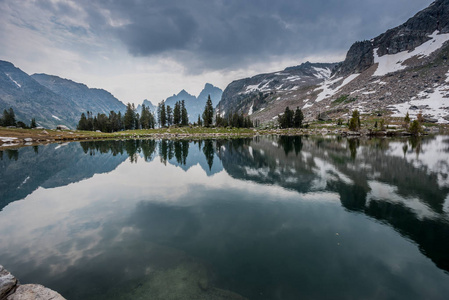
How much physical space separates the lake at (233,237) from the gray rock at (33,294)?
3.46ft

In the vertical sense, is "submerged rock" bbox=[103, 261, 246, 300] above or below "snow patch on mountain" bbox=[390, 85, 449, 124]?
below

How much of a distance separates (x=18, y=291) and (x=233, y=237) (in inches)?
385

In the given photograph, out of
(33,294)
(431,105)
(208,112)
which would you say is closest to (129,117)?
(208,112)

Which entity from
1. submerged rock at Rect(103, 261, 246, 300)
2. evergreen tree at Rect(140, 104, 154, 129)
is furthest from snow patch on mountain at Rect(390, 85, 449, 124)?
submerged rock at Rect(103, 261, 246, 300)

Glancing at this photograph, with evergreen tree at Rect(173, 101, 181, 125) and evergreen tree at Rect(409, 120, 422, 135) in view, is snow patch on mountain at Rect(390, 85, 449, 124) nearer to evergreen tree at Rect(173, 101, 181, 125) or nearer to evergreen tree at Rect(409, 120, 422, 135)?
evergreen tree at Rect(409, 120, 422, 135)

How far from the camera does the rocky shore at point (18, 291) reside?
285 inches

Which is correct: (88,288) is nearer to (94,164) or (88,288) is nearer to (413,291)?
(413,291)

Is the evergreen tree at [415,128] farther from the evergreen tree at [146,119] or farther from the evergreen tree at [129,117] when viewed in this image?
the evergreen tree at [129,117]

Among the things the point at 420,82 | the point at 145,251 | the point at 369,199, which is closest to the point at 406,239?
the point at 369,199

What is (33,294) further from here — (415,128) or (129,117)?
(129,117)

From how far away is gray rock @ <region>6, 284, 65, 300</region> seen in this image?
23.9 ft

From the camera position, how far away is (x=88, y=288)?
8883 millimetres

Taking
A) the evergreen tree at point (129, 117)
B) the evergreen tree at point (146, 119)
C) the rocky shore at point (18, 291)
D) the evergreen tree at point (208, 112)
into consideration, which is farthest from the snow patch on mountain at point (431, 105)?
the evergreen tree at point (129, 117)

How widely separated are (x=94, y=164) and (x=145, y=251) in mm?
35586
